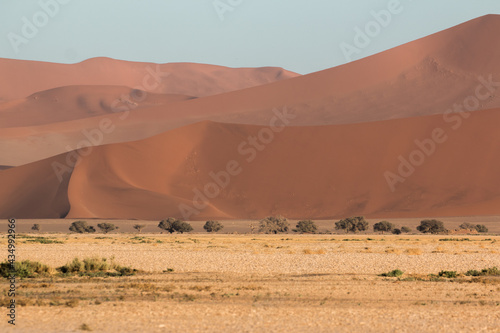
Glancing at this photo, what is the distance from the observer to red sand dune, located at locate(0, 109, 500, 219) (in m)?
73.5

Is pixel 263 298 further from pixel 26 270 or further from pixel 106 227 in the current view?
pixel 106 227

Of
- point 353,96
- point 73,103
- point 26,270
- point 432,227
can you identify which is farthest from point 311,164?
point 73,103

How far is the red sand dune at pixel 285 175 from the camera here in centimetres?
7350

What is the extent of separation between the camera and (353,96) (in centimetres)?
11369

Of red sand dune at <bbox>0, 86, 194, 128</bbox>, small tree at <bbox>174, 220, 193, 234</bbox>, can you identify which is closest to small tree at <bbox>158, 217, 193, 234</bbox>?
small tree at <bbox>174, 220, 193, 234</bbox>

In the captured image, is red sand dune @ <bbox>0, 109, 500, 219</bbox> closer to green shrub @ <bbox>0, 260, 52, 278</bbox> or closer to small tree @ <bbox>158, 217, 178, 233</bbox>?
small tree @ <bbox>158, 217, 178, 233</bbox>

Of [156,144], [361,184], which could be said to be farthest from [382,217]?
[156,144]

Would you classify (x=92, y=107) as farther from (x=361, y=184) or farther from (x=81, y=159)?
(x=361, y=184)

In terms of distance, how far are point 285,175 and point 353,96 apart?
3554 cm

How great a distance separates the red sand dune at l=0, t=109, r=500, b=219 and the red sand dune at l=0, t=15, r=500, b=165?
15.2 meters

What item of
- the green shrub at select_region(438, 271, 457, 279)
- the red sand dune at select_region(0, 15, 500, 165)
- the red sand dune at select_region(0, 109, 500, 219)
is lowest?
the green shrub at select_region(438, 271, 457, 279)

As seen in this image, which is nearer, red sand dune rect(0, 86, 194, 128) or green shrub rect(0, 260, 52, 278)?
green shrub rect(0, 260, 52, 278)

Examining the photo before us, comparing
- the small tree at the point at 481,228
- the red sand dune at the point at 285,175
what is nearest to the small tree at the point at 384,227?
the small tree at the point at 481,228

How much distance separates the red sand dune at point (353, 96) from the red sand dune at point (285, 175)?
15.2 metres
